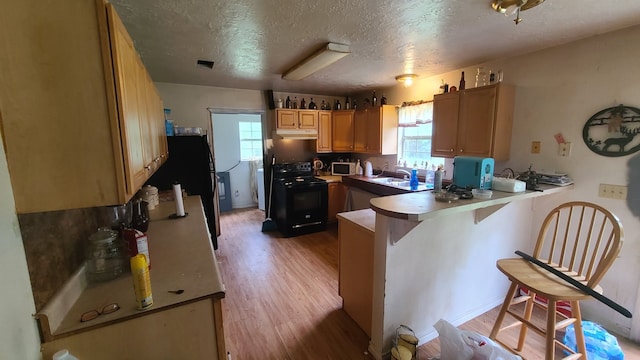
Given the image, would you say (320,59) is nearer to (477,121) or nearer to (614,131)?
Result: (477,121)

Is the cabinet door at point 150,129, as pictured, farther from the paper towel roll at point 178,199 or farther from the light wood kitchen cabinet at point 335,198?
the light wood kitchen cabinet at point 335,198

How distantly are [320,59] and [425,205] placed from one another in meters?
1.67

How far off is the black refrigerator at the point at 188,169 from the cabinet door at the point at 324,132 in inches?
75.3

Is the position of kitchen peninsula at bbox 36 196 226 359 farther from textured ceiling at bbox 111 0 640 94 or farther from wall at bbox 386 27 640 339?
wall at bbox 386 27 640 339

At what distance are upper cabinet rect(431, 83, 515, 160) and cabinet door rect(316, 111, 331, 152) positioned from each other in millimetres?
2017

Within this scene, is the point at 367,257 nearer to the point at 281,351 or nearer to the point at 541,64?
the point at 281,351

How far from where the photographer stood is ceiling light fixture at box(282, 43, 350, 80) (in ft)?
7.36

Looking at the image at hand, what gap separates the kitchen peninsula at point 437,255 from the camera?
65.8 inches

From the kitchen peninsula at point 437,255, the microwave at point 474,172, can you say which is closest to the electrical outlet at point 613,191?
the kitchen peninsula at point 437,255

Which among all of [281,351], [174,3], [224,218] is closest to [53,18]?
[174,3]

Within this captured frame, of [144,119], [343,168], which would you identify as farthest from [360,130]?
[144,119]

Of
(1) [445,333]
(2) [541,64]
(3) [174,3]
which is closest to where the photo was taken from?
(3) [174,3]

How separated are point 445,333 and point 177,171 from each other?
10.1 ft

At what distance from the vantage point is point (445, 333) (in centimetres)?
Answer: 164
